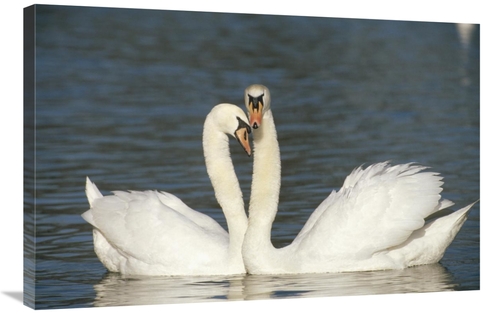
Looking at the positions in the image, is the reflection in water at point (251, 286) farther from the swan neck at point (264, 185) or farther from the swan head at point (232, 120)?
the swan head at point (232, 120)

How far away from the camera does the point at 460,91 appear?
15797mm

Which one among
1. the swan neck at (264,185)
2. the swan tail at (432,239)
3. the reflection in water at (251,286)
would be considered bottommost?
the reflection in water at (251,286)

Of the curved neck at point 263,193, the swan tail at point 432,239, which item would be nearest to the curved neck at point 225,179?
the curved neck at point 263,193

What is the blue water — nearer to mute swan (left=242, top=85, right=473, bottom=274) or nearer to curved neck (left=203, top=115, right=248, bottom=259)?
mute swan (left=242, top=85, right=473, bottom=274)

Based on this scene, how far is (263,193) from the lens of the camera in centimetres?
1445

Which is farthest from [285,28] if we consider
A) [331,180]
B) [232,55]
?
[331,180]

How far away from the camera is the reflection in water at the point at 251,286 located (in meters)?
13.8

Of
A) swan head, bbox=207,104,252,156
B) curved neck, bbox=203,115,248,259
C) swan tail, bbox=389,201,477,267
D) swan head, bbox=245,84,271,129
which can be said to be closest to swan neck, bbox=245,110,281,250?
curved neck, bbox=203,115,248,259

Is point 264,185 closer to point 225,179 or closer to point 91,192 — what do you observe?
point 225,179

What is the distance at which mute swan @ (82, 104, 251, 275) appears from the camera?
1420cm

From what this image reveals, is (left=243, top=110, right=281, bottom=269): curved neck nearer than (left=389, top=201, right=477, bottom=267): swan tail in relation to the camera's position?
Yes

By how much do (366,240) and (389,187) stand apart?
607mm

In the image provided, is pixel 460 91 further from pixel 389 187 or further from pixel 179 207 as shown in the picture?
pixel 179 207

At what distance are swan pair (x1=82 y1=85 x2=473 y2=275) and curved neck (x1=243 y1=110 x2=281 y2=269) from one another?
0.03 feet
